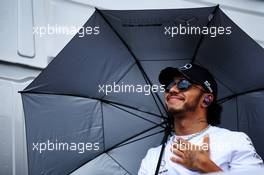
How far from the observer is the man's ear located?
2.08 m

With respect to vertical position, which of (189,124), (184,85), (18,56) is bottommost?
(189,124)

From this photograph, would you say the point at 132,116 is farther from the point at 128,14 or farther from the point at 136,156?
the point at 128,14

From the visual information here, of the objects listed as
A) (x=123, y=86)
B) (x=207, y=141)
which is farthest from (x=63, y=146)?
(x=207, y=141)

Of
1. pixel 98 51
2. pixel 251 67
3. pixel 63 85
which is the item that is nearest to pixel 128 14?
pixel 98 51

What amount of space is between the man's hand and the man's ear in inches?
5.8

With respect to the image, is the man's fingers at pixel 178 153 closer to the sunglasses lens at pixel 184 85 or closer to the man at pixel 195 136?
the man at pixel 195 136

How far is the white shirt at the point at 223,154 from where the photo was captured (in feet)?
6.16

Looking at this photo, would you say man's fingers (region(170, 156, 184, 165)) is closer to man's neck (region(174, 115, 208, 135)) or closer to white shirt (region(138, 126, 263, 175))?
white shirt (region(138, 126, 263, 175))

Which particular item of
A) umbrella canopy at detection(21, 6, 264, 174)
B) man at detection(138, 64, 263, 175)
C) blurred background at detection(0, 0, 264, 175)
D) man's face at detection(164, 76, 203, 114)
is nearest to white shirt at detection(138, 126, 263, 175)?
man at detection(138, 64, 263, 175)

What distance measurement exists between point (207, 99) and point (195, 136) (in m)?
0.15

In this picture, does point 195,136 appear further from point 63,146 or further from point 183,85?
point 63,146

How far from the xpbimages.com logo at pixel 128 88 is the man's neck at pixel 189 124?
0.21 metres

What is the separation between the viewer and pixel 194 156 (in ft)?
6.18

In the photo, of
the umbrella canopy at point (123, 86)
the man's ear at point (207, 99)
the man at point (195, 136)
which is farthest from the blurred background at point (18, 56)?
the man's ear at point (207, 99)
